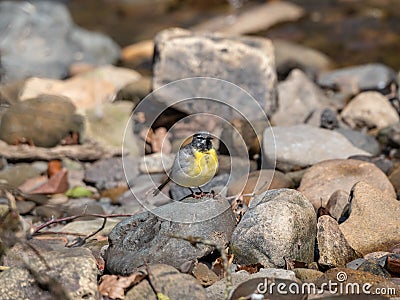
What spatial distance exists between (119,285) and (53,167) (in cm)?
406

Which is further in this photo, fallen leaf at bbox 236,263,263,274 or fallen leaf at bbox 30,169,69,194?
fallen leaf at bbox 30,169,69,194

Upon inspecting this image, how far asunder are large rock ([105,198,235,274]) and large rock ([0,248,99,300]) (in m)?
0.46

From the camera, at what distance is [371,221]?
18.0 feet

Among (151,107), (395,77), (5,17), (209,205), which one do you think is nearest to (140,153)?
(151,107)

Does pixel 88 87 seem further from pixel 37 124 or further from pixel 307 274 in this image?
pixel 307 274

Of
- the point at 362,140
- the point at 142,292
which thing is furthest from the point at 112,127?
the point at 142,292

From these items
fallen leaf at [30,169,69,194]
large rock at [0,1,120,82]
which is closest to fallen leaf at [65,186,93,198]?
fallen leaf at [30,169,69,194]

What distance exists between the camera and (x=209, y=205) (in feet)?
16.5

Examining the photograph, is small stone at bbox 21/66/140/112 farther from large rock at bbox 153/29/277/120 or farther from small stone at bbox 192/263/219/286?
small stone at bbox 192/263/219/286

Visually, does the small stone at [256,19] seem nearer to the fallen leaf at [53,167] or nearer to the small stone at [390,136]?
the small stone at [390,136]

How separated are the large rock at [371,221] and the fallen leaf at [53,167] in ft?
13.2

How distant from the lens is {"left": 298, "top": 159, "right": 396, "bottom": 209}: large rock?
6.25 meters

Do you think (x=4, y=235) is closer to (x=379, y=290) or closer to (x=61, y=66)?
(x=379, y=290)

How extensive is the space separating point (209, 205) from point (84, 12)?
12.5 meters
